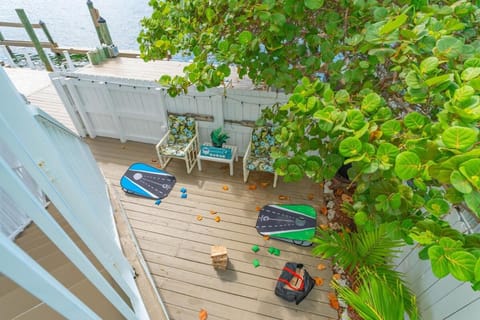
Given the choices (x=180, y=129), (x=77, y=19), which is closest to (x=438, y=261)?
(x=180, y=129)

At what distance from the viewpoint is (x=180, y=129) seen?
4488mm

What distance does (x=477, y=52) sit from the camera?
53.1 inches

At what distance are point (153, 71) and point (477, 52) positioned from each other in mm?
4676

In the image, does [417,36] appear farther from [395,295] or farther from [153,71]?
[153,71]

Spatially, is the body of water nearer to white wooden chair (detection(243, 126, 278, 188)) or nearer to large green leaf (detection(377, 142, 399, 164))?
white wooden chair (detection(243, 126, 278, 188))

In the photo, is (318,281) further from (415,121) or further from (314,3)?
(314,3)

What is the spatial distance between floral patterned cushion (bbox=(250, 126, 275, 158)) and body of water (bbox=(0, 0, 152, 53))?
7627 mm

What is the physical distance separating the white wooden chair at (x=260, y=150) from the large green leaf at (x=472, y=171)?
3.21 m

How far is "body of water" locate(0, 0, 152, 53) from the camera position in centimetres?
1088

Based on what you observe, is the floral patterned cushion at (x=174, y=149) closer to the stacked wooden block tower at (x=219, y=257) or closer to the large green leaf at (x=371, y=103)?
the stacked wooden block tower at (x=219, y=257)

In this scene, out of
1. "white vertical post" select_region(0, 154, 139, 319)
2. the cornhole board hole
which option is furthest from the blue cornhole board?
"white vertical post" select_region(0, 154, 139, 319)

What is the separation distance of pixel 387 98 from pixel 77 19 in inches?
660

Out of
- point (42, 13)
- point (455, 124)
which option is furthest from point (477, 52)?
point (42, 13)

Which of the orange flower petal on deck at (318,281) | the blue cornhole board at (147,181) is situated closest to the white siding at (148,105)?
the blue cornhole board at (147,181)
